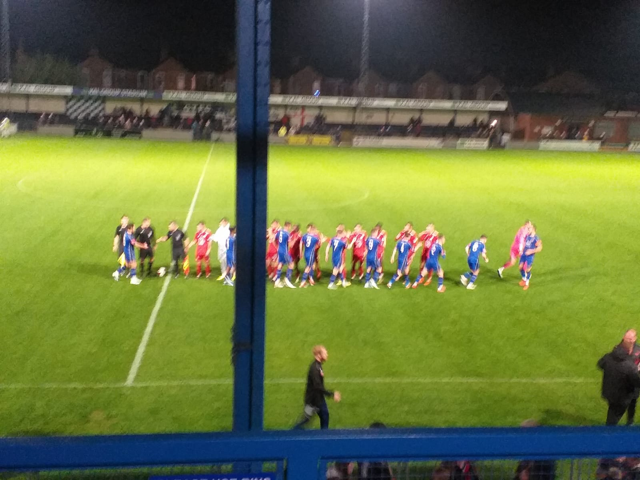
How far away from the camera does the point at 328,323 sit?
1258cm

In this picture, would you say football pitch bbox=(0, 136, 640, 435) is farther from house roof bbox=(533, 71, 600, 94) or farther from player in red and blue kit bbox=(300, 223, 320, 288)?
house roof bbox=(533, 71, 600, 94)

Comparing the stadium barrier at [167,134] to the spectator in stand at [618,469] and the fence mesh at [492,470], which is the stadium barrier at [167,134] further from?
the spectator in stand at [618,469]

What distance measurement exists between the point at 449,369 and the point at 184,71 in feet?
179

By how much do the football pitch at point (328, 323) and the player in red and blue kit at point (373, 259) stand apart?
0.42 meters

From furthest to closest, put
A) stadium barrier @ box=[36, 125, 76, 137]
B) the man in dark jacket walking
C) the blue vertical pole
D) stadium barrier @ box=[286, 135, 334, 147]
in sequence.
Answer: stadium barrier @ box=[286, 135, 334, 147] < stadium barrier @ box=[36, 125, 76, 137] < the man in dark jacket walking < the blue vertical pole

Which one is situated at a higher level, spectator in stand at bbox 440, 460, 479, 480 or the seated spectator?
the seated spectator

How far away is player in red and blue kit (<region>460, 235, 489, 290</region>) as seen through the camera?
1447cm

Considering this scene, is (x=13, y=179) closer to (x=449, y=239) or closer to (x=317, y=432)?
(x=449, y=239)


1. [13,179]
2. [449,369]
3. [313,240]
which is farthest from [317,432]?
[13,179]

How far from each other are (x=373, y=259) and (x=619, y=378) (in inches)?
284


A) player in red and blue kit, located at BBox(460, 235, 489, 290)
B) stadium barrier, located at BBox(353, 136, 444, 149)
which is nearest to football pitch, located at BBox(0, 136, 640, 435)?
player in red and blue kit, located at BBox(460, 235, 489, 290)

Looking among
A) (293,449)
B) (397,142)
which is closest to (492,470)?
(293,449)

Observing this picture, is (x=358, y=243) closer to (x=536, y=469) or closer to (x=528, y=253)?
(x=528, y=253)

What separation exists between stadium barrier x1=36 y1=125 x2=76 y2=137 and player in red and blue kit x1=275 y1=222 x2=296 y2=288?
37626 millimetres
